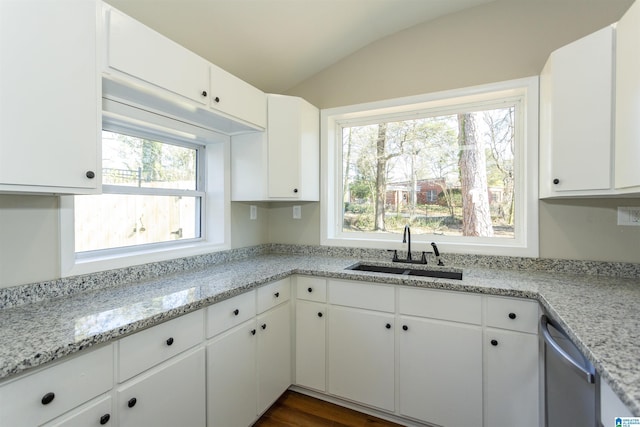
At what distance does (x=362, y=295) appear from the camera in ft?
6.25

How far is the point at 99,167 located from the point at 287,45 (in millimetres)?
1634

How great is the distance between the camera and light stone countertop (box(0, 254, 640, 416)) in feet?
2.78

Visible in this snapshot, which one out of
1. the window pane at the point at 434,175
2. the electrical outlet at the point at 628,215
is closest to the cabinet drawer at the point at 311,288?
the window pane at the point at 434,175

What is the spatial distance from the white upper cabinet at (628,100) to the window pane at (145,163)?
2.53 metres

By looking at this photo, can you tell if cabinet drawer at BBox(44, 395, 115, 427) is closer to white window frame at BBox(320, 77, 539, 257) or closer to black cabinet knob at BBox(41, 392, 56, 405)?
black cabinet knob at BBox(41, 392, 56, 405)

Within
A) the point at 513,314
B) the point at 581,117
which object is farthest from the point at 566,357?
the point at 581,117

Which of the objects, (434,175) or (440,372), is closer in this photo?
(440,372)

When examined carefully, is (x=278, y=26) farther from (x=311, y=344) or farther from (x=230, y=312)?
(x=311, y=344)

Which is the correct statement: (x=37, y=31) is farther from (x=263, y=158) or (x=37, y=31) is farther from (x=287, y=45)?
(x=287, y=45)

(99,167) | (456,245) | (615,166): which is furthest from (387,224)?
(99,167)

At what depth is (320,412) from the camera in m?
1.95

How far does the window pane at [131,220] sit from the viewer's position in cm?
160

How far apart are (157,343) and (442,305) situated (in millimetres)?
1458

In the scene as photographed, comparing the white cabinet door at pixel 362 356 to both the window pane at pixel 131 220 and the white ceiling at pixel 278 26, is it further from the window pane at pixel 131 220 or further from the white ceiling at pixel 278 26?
the white ceiling at pixel 278 26
